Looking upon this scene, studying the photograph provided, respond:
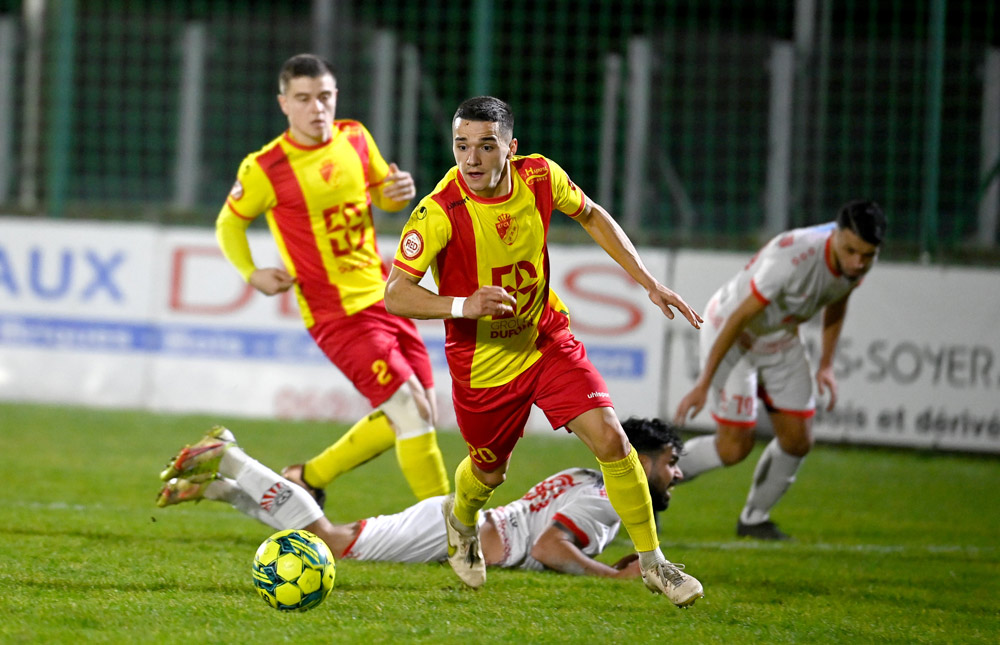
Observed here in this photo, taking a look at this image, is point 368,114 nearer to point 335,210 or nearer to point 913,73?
point 913,73

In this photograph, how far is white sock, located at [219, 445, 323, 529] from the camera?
5.23 metres

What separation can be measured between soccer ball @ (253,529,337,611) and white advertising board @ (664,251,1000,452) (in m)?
6.20

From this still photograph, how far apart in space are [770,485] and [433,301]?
9.84ft

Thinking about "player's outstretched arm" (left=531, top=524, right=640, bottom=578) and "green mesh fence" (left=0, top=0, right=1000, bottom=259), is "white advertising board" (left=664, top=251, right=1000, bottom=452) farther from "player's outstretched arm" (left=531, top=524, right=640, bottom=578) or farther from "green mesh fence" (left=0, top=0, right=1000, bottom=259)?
"player's outstretched arm" (left=531, top=524, right=640, bottom=578)

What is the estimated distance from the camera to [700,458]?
6.82 metres

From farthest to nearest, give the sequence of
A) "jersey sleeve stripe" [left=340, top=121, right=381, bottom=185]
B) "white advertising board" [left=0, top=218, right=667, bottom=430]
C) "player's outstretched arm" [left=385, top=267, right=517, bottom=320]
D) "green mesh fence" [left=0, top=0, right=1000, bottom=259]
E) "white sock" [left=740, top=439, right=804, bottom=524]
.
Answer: "green mesh fence" [left=0, top=0, right=1000, bottom=259], "white advertising board" [left=0, top=218, right=667, bottom=430], "white sock" [left=740, top=439, right=804, bottom=524], "jersey sleeve stripe" [left=340, top=121, right=381, bottom=185], "player's outstretched arm" [left=385, top=267, right=517, bottom=320]

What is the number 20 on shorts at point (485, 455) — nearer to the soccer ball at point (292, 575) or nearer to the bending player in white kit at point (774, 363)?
the soccer ball at point (292, 575)

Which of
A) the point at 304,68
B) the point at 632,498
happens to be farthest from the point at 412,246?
the point at 304,68

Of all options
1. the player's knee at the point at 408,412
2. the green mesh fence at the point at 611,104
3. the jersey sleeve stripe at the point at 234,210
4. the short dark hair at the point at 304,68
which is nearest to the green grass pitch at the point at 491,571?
the player's knee at the point at 408,412

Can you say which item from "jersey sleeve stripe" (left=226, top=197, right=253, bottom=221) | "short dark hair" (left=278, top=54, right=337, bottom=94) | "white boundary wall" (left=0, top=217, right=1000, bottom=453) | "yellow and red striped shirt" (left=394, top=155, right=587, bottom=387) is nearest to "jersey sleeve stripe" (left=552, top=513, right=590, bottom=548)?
"yellow and red striped shirt" (left=394, top=155, right=587, bottom=387)

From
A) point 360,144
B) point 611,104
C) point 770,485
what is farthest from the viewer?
point 611,104

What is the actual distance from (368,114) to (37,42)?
330 centimetres

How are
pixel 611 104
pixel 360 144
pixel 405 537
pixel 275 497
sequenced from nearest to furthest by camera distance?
pixel 275 497, pixel 405 537, pixel 360 144, pixel 611 104

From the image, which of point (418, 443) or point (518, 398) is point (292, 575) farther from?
point (418, 443)
